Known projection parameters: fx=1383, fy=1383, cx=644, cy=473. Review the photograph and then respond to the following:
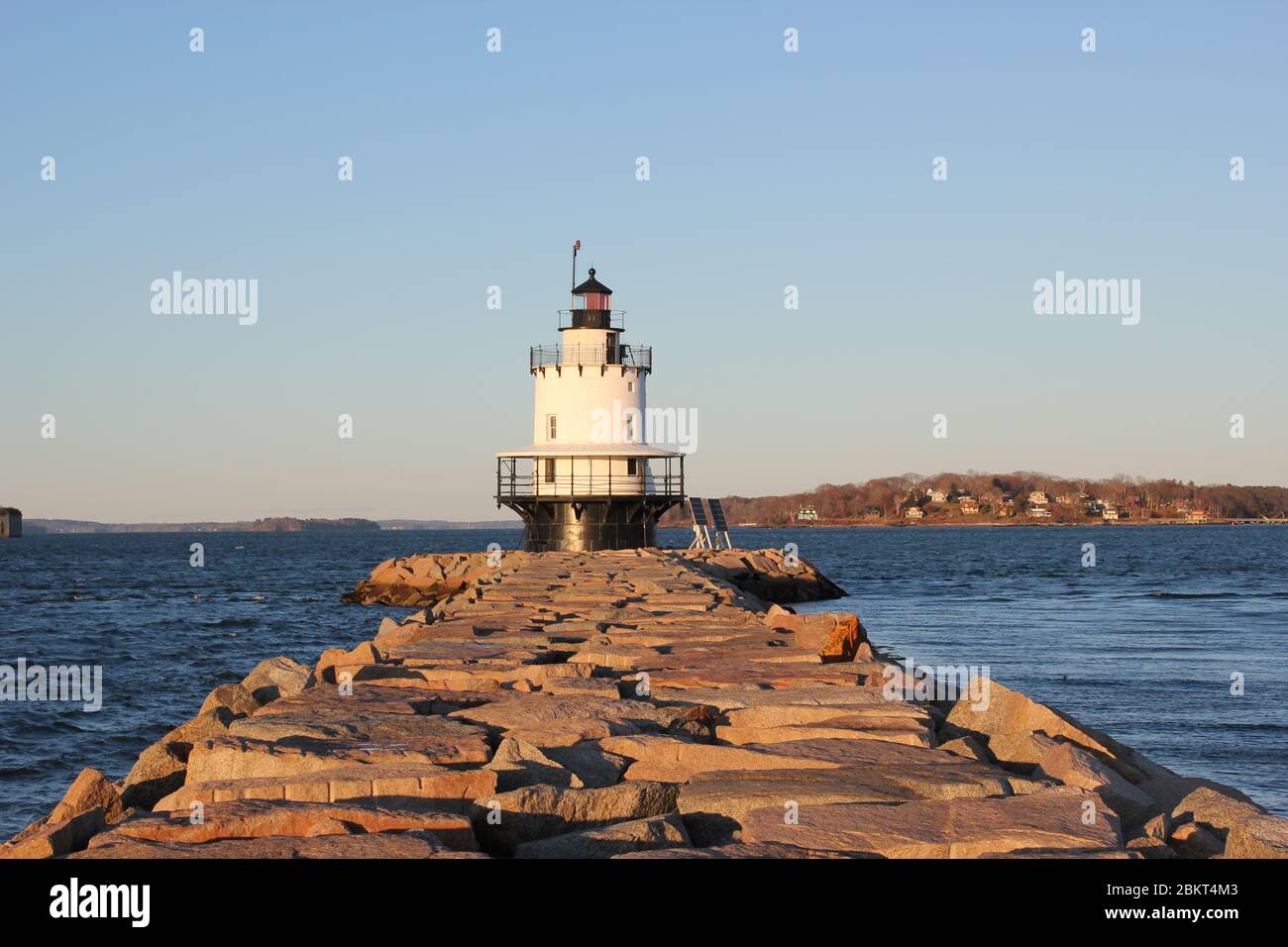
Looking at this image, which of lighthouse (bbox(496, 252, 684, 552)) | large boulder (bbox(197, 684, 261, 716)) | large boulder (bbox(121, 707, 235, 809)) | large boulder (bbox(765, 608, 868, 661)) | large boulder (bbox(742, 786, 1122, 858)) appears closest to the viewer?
large boulder (bbox(742, 786, 1122, 858))

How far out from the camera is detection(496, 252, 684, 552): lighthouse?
33.5m

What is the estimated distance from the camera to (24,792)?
1222 cm

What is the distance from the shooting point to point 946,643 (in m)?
24.8

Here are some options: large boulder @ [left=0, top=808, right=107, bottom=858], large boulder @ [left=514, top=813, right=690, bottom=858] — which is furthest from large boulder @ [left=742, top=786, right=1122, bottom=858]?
large boulder @ [left=0, top=808, right=107, bottom=858]

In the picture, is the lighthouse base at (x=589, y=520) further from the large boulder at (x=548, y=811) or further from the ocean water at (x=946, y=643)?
the large boulder at (x=548, y=811)

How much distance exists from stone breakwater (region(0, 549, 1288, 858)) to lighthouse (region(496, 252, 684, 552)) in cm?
2275

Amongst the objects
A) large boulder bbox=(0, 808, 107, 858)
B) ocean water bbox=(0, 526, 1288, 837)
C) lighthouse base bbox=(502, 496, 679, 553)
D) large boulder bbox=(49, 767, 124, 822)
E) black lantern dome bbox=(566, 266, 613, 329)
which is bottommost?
ocean water bbox=(0, 526, 1288, 837)

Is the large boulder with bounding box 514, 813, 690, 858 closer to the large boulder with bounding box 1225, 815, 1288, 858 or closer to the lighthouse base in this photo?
the large boulder with bounding box 1225, 815, 1288, 858

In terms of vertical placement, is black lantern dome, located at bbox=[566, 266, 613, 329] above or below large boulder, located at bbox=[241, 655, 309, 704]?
above

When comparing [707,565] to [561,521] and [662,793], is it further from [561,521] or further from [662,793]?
[662,793]

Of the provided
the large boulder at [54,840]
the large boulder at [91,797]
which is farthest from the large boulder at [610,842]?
→ the large boulder at [91,797]

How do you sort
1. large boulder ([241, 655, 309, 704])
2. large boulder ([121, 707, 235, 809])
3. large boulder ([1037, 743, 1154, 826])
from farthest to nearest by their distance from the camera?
large boulder ([241, 655, 309, 704])
large boulder ([121, 707, 235, 809])
large boulder ([1037, 743, 1154, 826])

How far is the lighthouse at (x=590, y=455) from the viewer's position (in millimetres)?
33469
